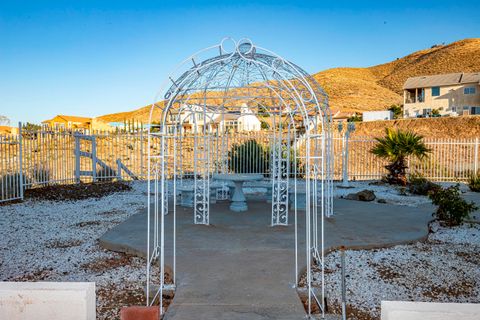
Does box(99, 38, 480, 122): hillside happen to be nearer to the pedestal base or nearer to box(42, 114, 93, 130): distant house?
box(42, 114, 93, 130): distant house

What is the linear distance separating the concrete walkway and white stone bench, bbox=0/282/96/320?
2.80 feet

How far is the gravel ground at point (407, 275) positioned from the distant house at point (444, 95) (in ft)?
129

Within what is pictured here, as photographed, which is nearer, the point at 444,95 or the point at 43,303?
the point at 43,303

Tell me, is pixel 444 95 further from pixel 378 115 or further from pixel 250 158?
pixel 250 158

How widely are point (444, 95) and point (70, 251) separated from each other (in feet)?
148

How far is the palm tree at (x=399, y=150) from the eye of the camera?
1409 centimetres

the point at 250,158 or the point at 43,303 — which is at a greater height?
the point at 250,158

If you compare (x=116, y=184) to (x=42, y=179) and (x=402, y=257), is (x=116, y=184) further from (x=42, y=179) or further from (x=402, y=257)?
(x=402, y=257)

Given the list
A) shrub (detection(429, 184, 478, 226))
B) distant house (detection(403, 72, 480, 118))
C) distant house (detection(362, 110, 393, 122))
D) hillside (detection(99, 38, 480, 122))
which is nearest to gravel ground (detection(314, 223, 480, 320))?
shrub (detection(429, 184, 478, 226))

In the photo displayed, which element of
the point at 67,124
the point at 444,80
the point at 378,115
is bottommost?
the point at 67,124

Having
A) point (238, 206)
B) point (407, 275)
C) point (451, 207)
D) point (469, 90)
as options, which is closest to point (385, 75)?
point (469, 90)

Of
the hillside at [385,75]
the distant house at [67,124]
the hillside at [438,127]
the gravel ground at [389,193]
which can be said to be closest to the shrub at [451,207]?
the gravel ground at [389,193]

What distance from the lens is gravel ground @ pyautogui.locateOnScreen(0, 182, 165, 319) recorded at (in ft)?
15.2

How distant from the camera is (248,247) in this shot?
5781 mm
